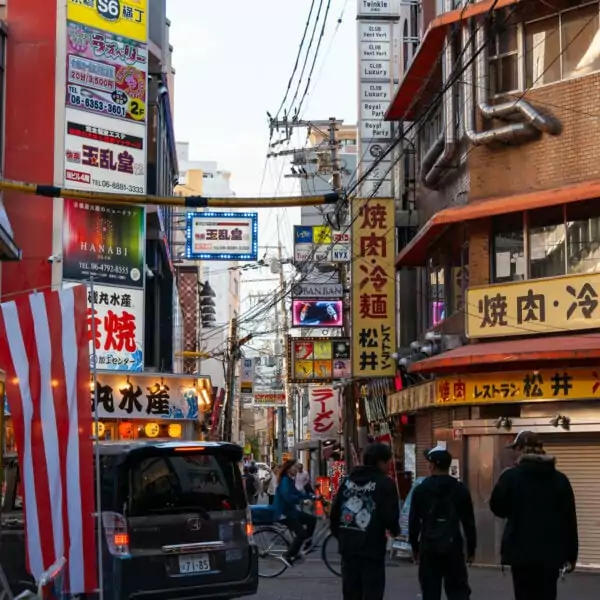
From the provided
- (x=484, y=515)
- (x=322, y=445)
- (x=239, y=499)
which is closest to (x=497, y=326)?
(x=484, y=515)

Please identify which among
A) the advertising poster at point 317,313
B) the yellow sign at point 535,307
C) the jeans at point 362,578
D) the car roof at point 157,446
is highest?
the advertising poster at point 317,313

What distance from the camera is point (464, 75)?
2009 centimetres

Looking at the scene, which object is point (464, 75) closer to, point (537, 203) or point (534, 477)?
point (537, 203)

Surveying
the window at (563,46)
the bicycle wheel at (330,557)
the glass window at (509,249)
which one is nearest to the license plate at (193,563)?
the bicycle wheel at (330,557)

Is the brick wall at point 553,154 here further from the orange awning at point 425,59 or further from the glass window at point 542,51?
the orange awning at point 425,59

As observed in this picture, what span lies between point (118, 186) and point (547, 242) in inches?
383

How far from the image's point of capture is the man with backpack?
8.91 meters

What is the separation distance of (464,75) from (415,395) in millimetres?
6363

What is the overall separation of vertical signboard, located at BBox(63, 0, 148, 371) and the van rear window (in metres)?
12.4

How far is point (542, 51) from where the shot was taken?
63.2 feet

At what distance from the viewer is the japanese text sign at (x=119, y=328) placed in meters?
24.1

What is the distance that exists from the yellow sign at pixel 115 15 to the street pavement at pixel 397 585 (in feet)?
41.9

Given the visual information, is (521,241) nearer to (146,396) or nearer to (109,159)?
(146,396)

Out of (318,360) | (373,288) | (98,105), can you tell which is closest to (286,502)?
(373,288)
